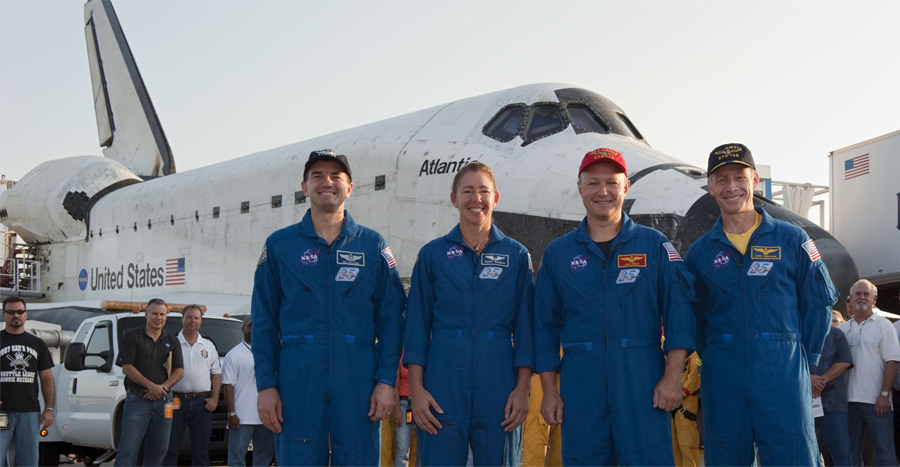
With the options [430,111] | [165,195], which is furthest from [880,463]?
[165,195]

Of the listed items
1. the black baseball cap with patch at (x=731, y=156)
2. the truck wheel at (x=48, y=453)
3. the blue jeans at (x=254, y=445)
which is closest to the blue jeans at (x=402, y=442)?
the blue jeans at (x=254, y=445)

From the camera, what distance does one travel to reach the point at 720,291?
3.57 meters

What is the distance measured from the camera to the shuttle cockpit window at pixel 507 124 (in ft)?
30.1

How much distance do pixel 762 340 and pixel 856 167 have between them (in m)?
10.6

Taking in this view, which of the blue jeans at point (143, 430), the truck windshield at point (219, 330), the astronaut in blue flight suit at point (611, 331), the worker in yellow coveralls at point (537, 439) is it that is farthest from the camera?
the truck windshield at point (219, 330)

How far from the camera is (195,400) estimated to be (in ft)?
22.0

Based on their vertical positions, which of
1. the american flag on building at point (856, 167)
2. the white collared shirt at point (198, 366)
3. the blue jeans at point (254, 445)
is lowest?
the blue jeans at point (254, 445)

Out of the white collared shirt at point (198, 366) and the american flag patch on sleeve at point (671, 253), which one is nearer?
the american flag patch on sleeve at point (671, 253)

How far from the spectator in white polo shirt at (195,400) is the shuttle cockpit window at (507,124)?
3964mm

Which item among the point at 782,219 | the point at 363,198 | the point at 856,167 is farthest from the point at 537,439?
the point at 856,167

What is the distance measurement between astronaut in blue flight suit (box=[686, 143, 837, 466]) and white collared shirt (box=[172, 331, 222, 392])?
4417mm

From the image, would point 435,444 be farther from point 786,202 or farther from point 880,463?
point 786,202

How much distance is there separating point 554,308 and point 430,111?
719cm

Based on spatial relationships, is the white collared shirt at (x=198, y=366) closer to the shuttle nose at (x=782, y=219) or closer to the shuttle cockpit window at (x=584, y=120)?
the shuttle nose at (x=782, y=219)
